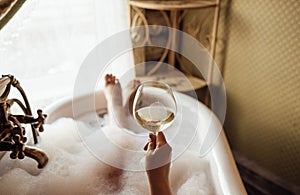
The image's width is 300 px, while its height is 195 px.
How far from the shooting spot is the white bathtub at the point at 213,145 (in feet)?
2.77

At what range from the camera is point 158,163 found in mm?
771

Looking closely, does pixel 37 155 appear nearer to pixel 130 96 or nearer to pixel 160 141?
pixel 160 141

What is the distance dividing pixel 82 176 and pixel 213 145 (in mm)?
455

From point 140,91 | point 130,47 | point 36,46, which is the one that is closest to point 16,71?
point 36,46

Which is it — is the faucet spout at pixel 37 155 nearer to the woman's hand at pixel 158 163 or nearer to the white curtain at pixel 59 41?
the woman's hand at pixel 158 163

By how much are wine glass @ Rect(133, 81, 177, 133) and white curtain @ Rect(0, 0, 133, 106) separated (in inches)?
21.2

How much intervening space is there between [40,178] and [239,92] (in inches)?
46.0

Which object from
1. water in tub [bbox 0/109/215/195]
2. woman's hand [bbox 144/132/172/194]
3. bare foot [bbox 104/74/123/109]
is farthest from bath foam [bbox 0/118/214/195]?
bare foot [bbox 104/74/123/109]

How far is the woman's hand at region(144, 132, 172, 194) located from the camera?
2.52 ft

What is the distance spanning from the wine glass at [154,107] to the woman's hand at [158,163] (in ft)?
0.21

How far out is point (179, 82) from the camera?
71.1 inches

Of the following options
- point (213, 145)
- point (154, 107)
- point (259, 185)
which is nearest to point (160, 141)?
point (154, 107)

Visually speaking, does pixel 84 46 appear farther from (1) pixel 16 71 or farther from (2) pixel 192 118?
(2) pixel 192 118

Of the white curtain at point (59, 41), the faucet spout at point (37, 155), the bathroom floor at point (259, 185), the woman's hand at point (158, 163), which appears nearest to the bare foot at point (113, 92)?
the white curtain at point (59, 41)
